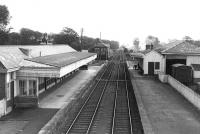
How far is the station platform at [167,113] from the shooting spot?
44.0 feet

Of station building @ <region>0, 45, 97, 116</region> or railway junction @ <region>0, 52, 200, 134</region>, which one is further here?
station building @ <region>0, 45, 97, 116</region>

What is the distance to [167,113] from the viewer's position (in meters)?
16.7

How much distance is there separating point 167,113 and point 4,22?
66236mm

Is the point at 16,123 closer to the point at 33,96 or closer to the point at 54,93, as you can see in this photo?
the point at 33,96

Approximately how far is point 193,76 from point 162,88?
4889mm

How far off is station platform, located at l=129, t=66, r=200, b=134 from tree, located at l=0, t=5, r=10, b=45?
55.8 metres

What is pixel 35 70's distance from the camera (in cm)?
1791

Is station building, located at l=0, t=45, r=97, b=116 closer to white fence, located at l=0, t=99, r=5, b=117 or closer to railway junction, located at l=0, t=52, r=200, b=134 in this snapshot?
white fence, located at l=0, t=99, r=5, b=117

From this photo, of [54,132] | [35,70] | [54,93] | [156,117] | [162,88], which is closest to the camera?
[54,132]

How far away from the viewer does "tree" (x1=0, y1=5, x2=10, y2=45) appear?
71.6 meters

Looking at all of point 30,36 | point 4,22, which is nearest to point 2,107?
point 4,22

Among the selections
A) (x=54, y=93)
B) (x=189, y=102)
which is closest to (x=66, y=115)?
(x=54, y=93)

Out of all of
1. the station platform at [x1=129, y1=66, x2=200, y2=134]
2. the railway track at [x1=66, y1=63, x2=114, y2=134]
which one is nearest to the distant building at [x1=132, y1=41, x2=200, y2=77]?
the station platform at [x1=129, y1=66, x2=200, y2=134]

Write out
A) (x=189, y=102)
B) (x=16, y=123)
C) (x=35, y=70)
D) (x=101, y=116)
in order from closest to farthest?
(x=16, y=123)
(x=101, y=116)
(x=35, y=70)
(x=189, y=102)
